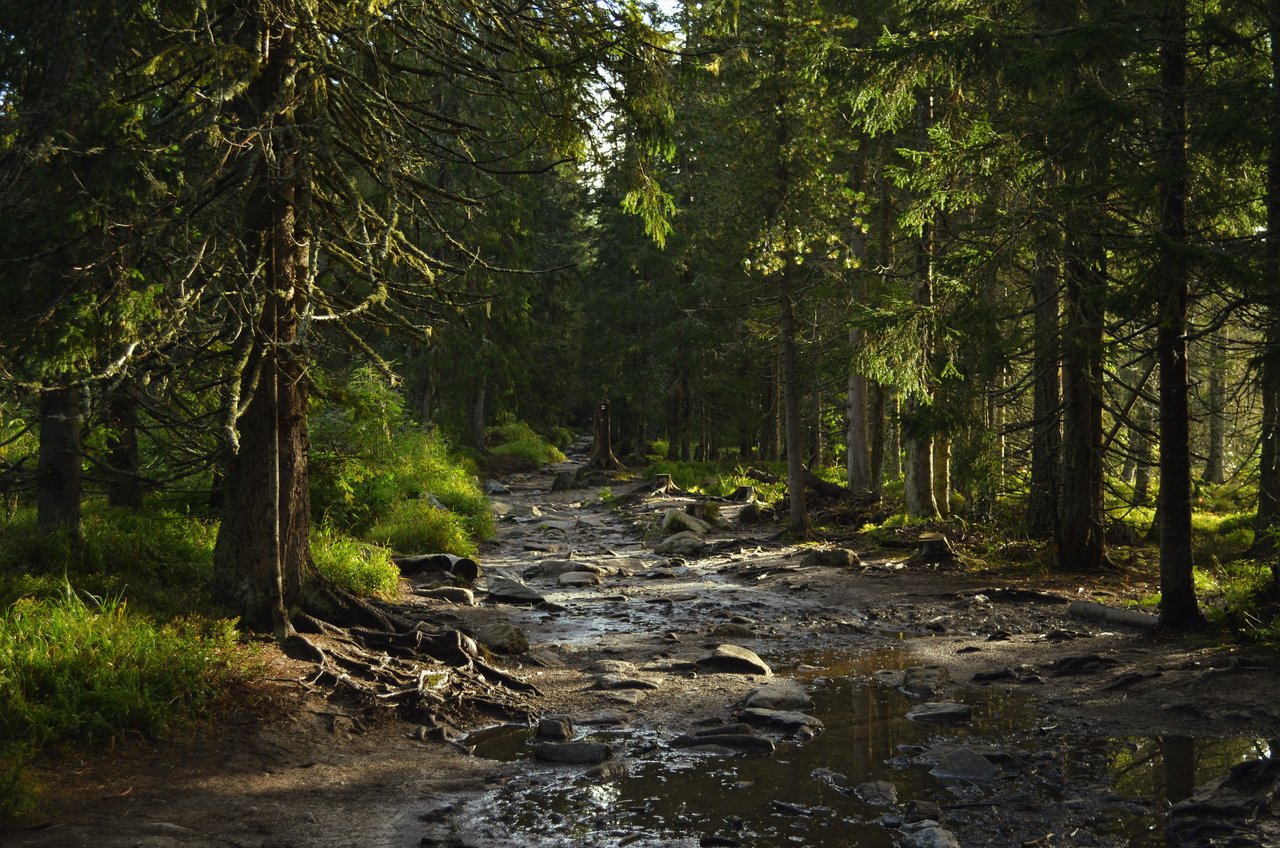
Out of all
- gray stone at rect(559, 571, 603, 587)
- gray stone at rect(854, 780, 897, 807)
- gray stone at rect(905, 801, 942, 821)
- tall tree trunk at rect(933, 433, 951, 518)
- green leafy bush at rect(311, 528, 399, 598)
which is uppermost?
tall tree trunk at rect(933, 433, 951, 518)

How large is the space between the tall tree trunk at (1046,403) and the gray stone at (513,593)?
25.7 feet

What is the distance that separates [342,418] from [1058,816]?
13287 millimetres

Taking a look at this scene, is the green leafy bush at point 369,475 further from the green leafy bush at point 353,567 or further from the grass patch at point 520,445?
the grass patch at point 520,445

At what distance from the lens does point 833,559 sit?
16.5 m

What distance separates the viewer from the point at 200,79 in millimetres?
8445

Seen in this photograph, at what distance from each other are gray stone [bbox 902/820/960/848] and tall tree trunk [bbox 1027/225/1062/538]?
8745mm

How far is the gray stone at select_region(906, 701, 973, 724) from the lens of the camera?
7.97 metres

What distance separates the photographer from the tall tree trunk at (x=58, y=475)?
29.3ft

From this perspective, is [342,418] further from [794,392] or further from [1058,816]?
[1058,816]

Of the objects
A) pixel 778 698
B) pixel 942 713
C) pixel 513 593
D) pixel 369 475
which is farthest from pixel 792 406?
pixel 942 713

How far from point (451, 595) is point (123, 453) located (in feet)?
14.3

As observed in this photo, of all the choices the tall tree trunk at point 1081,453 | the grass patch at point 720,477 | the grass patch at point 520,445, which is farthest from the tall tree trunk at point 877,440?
the grass patch at point 520,445

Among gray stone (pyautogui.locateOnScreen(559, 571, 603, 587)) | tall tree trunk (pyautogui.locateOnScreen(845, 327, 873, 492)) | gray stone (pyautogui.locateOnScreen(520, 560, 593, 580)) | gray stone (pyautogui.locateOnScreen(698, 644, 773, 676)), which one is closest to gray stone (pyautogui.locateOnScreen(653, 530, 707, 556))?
gray stone (pyautogui.locateOnScreen(520, 560, 593, 580))

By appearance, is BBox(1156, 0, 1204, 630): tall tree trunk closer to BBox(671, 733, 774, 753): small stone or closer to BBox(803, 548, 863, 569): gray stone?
BBox(671, 733, 774, 753): small stone
